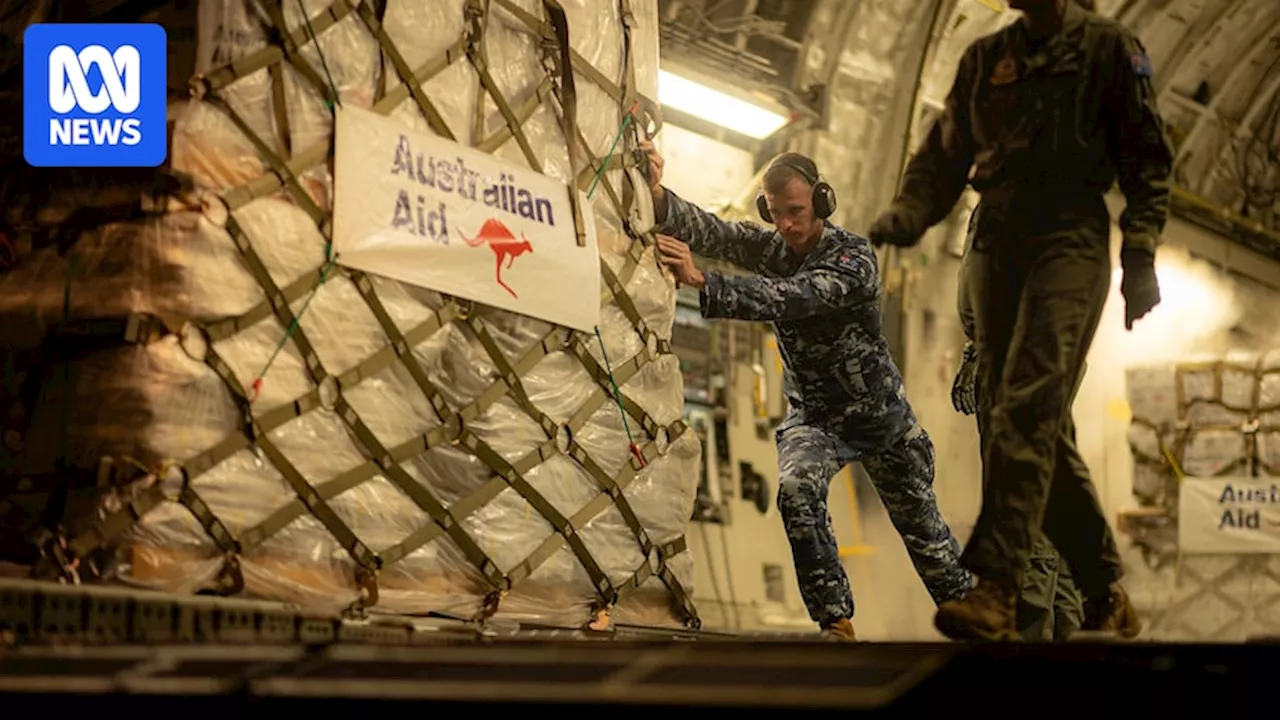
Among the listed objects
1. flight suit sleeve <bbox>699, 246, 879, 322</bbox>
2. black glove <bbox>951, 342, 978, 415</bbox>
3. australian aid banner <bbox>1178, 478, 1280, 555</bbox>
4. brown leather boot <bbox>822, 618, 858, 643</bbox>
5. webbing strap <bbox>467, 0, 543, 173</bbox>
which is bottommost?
brown leather boot <bbox>822, 618, 858, 643</bbox>

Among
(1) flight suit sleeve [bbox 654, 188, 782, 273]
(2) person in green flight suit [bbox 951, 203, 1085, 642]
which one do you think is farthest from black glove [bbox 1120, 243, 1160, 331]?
(1) flight suit sleeve [bbox 654, 188, 782, 273]

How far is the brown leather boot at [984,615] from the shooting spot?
111 inches

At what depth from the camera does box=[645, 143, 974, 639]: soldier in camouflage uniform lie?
3.87 m

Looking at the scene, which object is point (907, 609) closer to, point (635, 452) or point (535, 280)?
point (635, 452)

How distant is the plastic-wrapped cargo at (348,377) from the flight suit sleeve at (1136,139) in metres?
1.47

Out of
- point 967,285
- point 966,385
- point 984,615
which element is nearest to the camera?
point 984,615

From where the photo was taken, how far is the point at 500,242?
3420 mm

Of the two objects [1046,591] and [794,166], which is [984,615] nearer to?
[1046,591]

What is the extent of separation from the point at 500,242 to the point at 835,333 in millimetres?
1120

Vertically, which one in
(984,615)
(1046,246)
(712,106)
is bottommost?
(984,615)

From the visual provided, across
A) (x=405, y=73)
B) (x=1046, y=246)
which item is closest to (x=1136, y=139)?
(x=1046, y=246)

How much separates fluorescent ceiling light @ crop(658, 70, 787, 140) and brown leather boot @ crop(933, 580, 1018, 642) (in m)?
3.04

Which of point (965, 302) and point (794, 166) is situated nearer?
point (965, 302)

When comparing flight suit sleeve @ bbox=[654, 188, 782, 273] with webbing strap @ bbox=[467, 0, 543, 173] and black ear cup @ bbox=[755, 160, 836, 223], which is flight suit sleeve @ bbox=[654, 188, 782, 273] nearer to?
black ear cup @ bbox=[755, 160, 836, 223]
